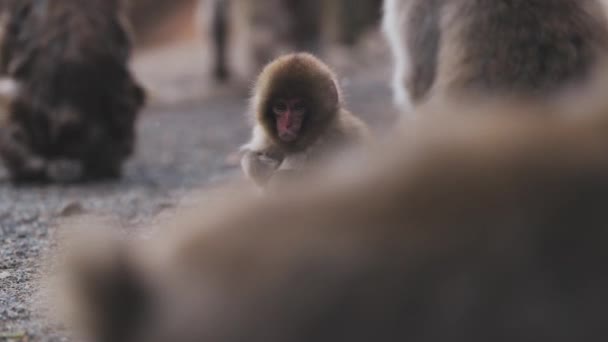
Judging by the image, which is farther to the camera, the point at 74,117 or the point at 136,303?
the point at 74,117

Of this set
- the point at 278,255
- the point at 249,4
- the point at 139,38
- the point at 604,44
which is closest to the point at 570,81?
the point at 604,44

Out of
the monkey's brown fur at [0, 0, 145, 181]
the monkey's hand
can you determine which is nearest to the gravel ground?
the monkey's brown fur at [0, 0, 145, 181]

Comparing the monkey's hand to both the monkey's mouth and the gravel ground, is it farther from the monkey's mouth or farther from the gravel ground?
the gravel ground

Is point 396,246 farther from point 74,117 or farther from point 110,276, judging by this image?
point 74,117

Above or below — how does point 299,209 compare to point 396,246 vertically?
above

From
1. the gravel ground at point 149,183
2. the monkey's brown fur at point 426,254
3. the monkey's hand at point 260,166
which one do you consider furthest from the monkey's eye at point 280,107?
the monkey's brown fur at point 426,254

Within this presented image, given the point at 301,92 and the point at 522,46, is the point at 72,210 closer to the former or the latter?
the point at 301,92

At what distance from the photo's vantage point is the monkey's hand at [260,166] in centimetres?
477

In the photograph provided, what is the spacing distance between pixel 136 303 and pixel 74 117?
5363 mm

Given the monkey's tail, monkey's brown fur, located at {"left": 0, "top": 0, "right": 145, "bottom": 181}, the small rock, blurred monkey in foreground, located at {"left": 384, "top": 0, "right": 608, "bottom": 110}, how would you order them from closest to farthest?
blurred monkey in foreground, located at {"left": 384, "top": 0, "right": 608, "bottom": 110}
the small rock
monkey's brown fur, located at {"left": 0, "top": 0, "right": 145, "bottom": 181}
the monkey's tail

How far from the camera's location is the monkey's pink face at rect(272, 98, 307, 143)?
15.3 ft

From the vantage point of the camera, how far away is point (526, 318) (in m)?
2.18

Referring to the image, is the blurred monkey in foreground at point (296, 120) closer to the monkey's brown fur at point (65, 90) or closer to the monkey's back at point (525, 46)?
the monkey's back at point (525, 46)

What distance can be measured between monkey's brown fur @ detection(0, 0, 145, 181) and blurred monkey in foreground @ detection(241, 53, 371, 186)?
309 cm
